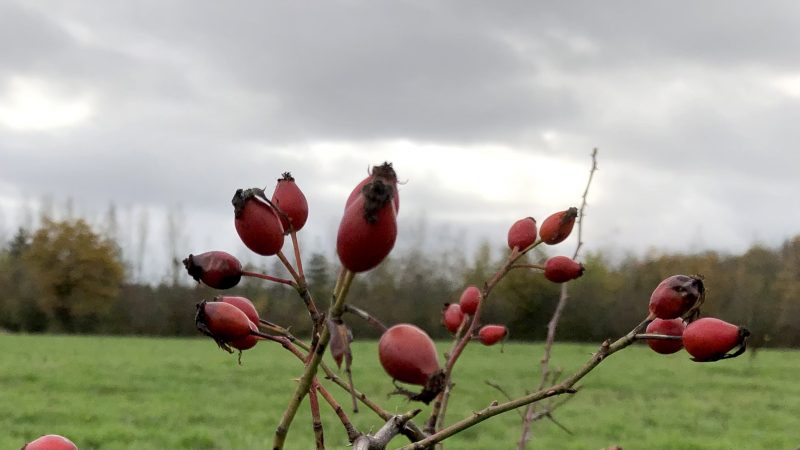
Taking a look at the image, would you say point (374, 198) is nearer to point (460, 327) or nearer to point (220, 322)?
point (220, 322)

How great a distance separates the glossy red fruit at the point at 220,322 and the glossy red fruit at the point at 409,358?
219mm

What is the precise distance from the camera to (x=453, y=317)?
4.55ft

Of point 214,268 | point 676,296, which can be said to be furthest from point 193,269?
point 676,296

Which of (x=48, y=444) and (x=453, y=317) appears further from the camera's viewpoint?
(x=453, y=317)

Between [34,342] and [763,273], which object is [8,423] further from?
[763,273]

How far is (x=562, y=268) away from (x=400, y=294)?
1293 cm

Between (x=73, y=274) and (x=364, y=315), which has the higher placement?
(x=364, y=315)

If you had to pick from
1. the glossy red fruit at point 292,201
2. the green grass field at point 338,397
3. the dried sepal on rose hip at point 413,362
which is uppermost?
the glossy red fruit at point 292,201

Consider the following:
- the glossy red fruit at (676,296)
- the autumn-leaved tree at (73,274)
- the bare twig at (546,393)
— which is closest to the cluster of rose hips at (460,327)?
the bare twig at (546,393)

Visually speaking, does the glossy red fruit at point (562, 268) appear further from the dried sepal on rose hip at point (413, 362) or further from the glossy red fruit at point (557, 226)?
the dried sepal on rose hip at point (413, 362)

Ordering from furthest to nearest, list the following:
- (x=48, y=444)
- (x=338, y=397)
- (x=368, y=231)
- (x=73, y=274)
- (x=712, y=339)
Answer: (x=73, y=274) → (x=338, y=397) → (x=712, y=339) → (x=48, y=444) → (x=368, y=231)

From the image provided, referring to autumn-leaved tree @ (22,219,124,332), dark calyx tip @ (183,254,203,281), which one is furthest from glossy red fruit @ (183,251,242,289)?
autumn-leaved tree @ (22,219,124,332)

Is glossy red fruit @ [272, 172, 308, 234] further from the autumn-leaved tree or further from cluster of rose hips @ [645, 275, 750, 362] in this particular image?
the autumn-leaved tree

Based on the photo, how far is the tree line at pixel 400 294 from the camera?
11086 millimetres
